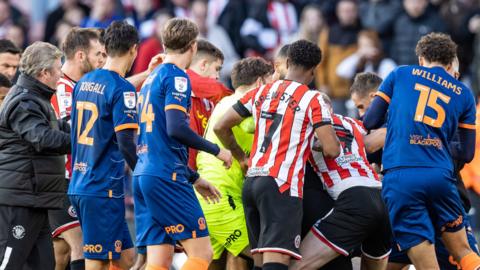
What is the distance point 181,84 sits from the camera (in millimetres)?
8812

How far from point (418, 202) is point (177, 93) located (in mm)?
2277

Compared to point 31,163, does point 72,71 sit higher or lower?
higher

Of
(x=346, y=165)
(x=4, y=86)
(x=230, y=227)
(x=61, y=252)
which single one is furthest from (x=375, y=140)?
(x=4, y=86)

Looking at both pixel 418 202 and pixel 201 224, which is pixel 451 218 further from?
pixel 201 224

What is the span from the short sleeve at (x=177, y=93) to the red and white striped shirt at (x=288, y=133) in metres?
0.77

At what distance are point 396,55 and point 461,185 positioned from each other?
7043 millimetres

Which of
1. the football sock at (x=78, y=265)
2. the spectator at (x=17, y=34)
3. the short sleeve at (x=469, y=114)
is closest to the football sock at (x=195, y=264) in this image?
the football sock at (x=78, y=265)

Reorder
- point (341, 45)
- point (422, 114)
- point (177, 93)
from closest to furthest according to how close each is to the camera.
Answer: point (177, 93), point (422, 114), point (341, 45)

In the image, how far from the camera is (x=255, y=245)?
941cm

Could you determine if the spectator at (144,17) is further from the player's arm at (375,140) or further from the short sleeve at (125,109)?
the short sleeve at (125,109)

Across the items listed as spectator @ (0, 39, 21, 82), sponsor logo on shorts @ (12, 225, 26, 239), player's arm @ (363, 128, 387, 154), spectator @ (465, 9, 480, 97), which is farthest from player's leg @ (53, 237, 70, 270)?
spectator @ (465, 9, 480, 97)

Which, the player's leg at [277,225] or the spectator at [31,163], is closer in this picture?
the player's leg at [277,225]

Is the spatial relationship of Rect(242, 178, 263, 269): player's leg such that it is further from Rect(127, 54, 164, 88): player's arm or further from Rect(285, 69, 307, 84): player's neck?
Rect(127, 54, 164, 88): player's arm

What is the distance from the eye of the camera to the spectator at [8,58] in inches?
441
